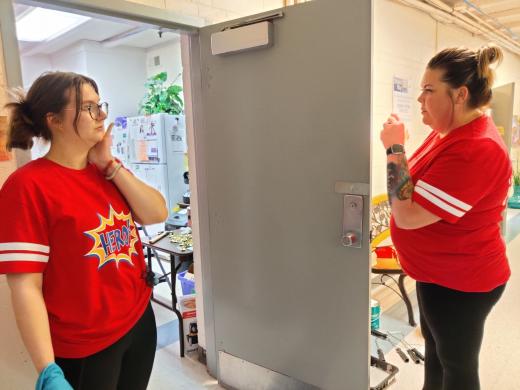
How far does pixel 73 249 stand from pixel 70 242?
0.02m

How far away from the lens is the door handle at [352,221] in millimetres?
1494

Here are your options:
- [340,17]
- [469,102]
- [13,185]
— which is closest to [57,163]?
[13,185]

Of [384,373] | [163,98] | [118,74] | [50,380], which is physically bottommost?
[384,373]

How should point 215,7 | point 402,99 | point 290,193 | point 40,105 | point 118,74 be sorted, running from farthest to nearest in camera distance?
1. point 118,74
2. point 402,99
3. point 215,7
4. point 290,193
5. point 40,105

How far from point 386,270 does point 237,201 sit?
4.38 ft

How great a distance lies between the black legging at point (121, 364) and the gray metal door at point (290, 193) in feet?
2.22

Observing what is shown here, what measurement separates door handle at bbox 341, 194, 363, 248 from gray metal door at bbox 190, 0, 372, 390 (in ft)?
0.04

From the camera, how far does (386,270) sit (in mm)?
2658

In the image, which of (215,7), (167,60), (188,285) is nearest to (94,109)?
(215,7)

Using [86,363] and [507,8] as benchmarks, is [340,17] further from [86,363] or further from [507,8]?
[507,8]

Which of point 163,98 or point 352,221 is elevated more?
point 163,98

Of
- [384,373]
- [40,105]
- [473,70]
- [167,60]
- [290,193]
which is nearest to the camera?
[40,105]

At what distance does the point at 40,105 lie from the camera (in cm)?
105

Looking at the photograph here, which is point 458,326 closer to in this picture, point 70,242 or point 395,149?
point 395,149
